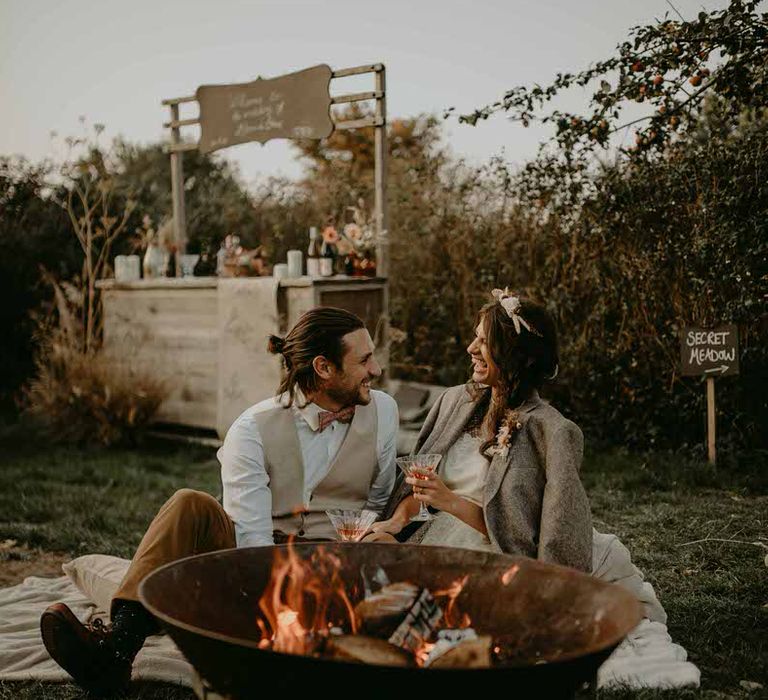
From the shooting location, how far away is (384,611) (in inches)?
90.7

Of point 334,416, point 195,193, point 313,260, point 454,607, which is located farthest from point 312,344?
point 195,193

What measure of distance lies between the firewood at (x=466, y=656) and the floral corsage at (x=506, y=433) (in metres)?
1.18

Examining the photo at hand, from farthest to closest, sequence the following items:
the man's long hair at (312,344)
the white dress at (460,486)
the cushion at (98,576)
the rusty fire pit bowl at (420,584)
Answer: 1. the cushion at (98,576)
2. the man's long hair at (312,344)
3. the white dress at (460,486)
4. the rusty fire pit bowl at (420,584)

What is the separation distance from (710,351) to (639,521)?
5.21 feet

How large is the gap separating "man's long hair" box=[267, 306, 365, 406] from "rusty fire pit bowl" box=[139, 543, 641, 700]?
106 centimetres

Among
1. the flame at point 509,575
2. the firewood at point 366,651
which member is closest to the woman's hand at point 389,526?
the flame at point 509,575

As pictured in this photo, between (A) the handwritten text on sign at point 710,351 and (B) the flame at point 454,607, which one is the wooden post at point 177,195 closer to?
(A) the handwritten text on sign at point 710,351

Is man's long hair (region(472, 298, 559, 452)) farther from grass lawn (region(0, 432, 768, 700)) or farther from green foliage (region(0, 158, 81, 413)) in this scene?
green foliage (region(0, 158, 81, 413))

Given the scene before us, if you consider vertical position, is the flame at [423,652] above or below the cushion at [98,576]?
above

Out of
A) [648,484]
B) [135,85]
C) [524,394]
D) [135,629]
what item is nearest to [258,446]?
[135,629]

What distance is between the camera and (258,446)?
339 cm

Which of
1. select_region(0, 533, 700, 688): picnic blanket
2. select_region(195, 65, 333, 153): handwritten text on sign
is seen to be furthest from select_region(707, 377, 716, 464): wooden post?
select_region(195, 65, 333, 153): handwritten text on sign

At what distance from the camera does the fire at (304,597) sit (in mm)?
2379

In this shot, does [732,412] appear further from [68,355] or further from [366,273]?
[68,355]
